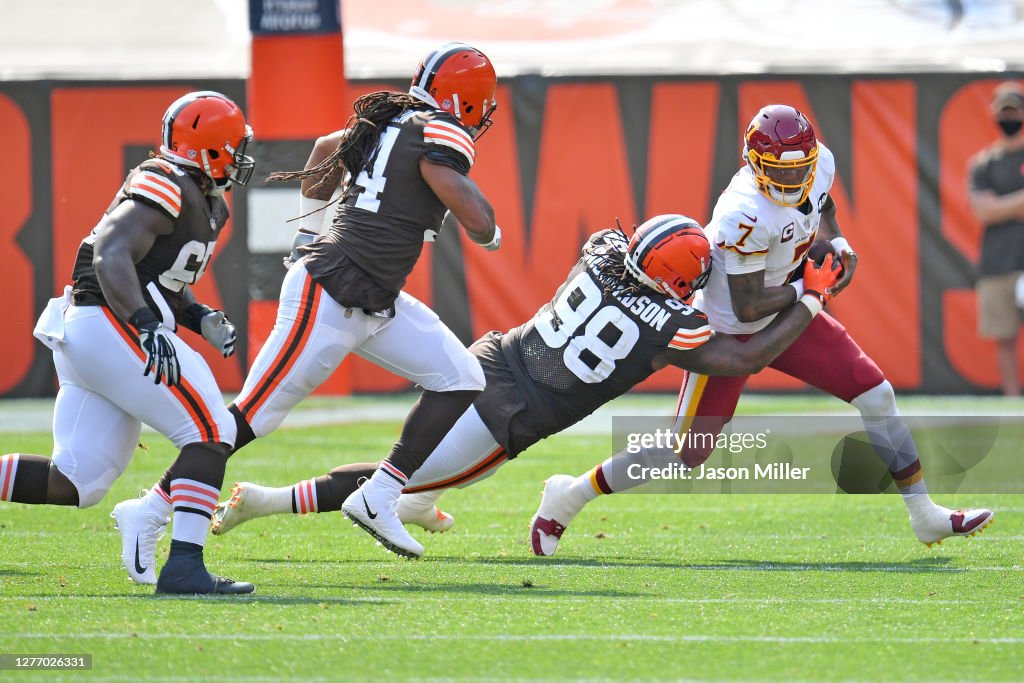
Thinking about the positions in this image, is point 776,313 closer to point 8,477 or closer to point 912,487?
point 912,487

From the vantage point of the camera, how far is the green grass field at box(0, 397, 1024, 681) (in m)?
3.48

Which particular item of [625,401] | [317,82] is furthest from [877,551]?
[317,82]

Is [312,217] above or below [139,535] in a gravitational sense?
above

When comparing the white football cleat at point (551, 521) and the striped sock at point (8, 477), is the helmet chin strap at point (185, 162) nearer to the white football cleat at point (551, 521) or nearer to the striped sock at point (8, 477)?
the striped sock at point (8, 477)

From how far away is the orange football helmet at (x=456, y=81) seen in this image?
4.94 m

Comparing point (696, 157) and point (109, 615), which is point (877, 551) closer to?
point (109, 615)

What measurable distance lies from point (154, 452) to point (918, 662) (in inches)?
210

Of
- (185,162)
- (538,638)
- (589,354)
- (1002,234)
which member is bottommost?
(1002,234)

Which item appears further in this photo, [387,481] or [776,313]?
[776,313]

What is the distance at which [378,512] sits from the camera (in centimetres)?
482

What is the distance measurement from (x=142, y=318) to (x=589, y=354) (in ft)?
5.37

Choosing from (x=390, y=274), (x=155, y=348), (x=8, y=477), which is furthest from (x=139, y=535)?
(x=390, y=274)

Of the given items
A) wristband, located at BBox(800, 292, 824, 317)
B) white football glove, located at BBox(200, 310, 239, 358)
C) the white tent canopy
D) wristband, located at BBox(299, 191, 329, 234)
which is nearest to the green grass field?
white football glove, located at BBox(200, 310, 239, 358)

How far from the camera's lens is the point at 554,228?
442 inches
